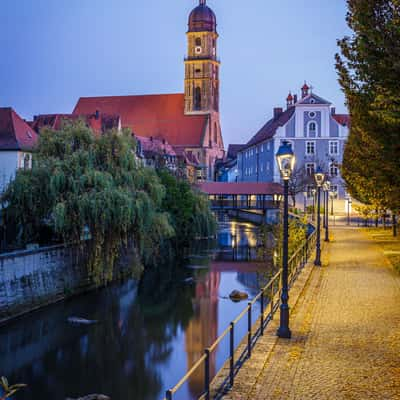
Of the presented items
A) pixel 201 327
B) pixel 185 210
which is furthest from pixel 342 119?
pixel 201 327

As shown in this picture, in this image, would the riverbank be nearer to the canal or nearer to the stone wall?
the stone wall

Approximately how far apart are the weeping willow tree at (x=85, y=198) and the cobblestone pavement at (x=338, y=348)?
340 inches

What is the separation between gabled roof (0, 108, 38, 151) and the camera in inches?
1238

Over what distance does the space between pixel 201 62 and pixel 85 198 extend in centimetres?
8133

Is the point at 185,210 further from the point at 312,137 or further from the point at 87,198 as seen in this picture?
the point at 312,137

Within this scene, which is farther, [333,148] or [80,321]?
[333,148]

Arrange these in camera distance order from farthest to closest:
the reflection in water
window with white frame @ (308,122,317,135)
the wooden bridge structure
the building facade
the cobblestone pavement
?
window with white frame @ (308,122,317,135), the wooden bridge structure, the building facade, the reflection in water, the cobblestone pavement

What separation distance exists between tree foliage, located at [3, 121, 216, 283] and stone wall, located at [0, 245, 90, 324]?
75 cm

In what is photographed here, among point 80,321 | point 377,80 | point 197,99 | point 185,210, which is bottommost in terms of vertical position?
point 80,321

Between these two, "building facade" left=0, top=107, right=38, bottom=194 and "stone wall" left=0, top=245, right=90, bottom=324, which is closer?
"stone wall" left=0, top=245, right=90, bottom=324

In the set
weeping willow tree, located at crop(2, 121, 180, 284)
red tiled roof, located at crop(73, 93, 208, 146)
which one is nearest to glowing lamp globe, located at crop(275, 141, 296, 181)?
weeping willow tree, located at crop(2, 121, 180, 284)

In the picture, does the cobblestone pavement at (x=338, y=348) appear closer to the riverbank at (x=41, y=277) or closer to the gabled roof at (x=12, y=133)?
the riverbank at (x=41, y=277)

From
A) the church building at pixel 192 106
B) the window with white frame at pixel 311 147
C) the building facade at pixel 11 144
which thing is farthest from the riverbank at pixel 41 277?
the church building at pixel 192 106

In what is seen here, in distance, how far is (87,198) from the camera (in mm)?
21656
